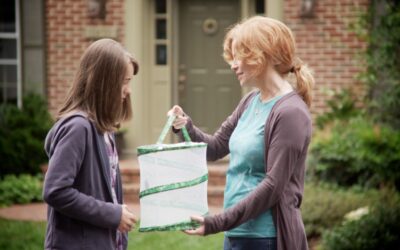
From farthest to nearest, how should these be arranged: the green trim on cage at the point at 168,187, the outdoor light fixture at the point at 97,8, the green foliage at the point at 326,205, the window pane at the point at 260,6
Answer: the window pane at the point at 260,6, the outdoor light fixture at the point at 97,8, the green foliage at the point at 326,205, the green trim on cage at the point at 168,187

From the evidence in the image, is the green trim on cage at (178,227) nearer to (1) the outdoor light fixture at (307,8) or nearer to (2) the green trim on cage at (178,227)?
(2) the green trim on cage at (178,227)

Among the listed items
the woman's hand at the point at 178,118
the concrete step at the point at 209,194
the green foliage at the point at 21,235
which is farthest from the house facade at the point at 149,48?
the woman's hand at the point at 178,118

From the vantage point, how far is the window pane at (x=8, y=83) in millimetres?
11039

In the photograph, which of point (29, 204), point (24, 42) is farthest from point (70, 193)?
point (24, 42)

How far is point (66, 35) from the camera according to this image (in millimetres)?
10570

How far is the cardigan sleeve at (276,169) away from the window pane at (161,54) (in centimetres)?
776

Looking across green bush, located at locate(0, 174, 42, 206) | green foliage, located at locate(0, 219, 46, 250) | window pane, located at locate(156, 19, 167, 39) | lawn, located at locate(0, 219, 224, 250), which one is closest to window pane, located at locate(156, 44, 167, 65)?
window pane, located at locate(156, 19, 167, 39)

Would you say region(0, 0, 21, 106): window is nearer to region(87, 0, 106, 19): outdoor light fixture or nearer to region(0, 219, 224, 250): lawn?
region(87, 0, 106, 19): outdoor light fixture

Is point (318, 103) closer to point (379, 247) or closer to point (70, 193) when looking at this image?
point (379, 247)

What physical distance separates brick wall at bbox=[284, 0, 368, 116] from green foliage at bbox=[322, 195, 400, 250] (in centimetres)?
403

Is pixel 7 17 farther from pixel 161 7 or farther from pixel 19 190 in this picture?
pixel 19 190

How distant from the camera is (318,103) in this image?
10.1 m

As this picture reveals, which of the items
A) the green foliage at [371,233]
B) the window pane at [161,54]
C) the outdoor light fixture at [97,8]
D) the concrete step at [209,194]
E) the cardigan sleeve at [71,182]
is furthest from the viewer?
the window pane at [161,54]

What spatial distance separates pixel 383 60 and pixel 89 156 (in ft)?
20.7
